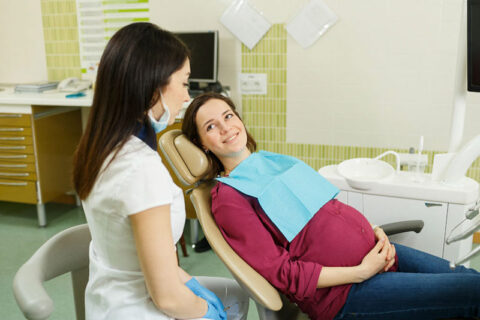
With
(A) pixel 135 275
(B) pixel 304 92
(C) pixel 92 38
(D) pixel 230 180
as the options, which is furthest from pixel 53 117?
(A) pixel 135 275

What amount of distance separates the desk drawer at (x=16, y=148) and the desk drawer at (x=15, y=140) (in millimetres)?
15

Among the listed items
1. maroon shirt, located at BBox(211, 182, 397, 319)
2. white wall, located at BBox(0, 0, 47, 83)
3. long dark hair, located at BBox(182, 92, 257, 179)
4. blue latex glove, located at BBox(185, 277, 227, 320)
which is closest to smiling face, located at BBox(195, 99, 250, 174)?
long dark hair, located at BBox(182, 92, 257, 179)

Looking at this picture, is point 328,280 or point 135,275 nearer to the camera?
point 135,275

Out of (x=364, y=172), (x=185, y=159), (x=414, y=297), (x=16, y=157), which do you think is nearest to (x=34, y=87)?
(x=16, y=157)

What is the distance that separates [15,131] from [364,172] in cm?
245

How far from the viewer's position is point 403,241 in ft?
6.26

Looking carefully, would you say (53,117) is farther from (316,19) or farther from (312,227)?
(312,227)

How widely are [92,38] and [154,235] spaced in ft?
9.70

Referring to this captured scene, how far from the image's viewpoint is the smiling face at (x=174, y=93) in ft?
3.95

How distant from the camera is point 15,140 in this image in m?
3.29

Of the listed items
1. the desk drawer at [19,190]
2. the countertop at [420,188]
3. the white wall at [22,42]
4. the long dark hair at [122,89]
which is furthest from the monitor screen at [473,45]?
the white wall at [22,42]

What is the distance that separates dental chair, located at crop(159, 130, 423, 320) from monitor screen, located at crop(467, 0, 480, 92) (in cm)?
→ 59

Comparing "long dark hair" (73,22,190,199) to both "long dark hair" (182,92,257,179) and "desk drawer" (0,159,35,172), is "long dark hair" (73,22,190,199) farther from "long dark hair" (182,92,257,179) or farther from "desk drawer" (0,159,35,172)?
"desk drawer" (0,159,35,172)

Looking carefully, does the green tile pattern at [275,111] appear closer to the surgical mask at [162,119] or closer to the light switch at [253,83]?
the light switch at [253,83]
